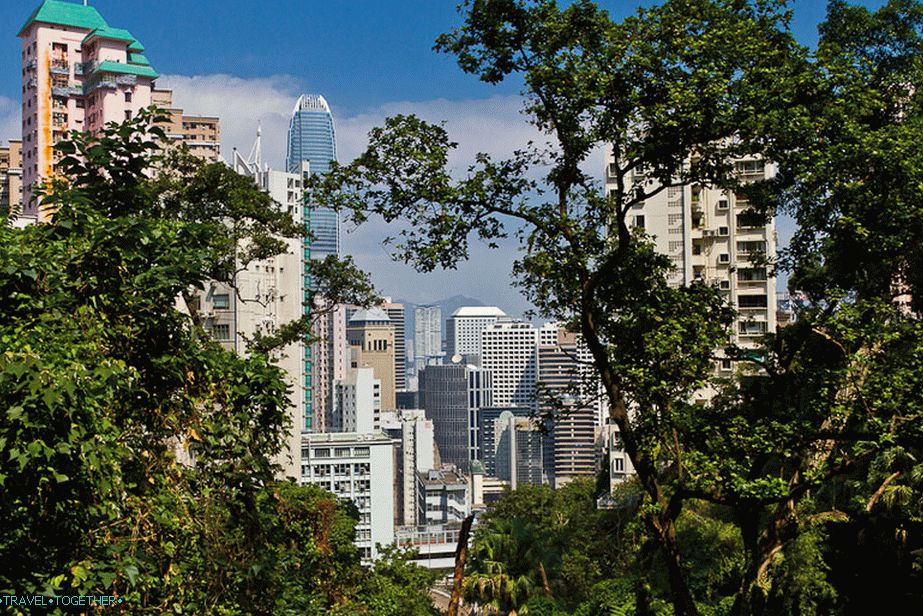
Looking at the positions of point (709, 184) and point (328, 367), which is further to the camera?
point (328, 367)

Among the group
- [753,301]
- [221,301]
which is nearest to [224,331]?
[221,301]

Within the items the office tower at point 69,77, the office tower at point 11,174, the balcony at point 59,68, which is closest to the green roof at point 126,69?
the office tower at point 69,77

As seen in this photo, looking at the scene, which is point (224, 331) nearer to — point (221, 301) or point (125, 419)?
point (221, 301)

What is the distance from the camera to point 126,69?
215 ft

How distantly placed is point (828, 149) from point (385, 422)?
162m

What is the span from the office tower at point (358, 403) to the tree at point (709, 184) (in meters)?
134

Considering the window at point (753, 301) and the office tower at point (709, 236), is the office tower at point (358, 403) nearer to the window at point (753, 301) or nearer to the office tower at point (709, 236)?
the window at point (753, 301)

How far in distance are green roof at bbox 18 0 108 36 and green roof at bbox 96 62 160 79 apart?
4.06m

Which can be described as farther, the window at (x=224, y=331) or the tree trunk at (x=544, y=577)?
the window at (x=224, y=331)

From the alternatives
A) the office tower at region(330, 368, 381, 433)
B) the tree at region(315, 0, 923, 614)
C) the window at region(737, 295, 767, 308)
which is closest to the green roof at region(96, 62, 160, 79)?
the window at region(737, 295, 767, 308)

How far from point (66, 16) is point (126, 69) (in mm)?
5955

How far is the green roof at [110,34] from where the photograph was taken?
215 feet

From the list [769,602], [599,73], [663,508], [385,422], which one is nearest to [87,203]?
[599,73]

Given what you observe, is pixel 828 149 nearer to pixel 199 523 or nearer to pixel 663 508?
pixel 663 508
